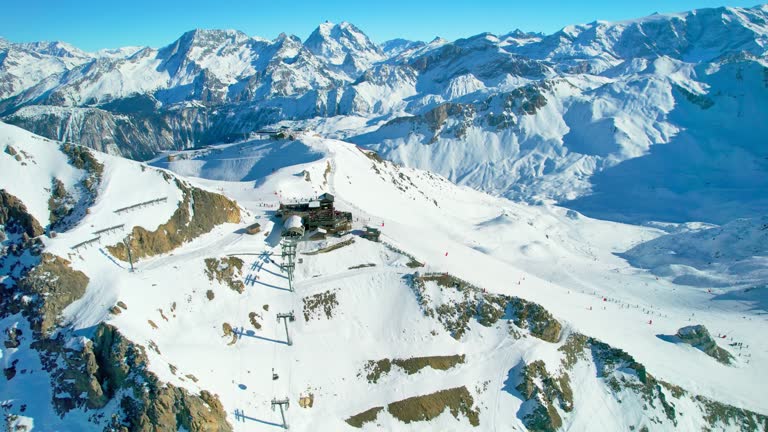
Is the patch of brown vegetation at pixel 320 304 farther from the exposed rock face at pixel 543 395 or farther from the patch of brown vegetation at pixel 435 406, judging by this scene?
the exposed rock face at pixel 543 395

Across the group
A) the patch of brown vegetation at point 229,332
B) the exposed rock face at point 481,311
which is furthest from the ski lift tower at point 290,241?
the exposed rock face at point 481,311

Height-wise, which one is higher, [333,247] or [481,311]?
[333,247]

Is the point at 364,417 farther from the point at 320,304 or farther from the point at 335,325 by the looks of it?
the point at 320,304

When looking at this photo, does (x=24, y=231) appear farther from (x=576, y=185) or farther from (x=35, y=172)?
(x=576, y=185)

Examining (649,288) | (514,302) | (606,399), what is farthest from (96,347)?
(649,288)

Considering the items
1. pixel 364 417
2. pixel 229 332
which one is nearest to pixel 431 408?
pixel 364 417

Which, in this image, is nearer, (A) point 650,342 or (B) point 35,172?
→ (B) point 35,172
